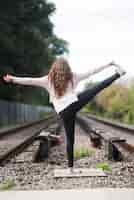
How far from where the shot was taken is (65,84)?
536 centimetres

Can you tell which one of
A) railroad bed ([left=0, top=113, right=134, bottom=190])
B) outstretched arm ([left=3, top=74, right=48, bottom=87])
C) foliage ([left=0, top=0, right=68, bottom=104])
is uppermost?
foliage ([left=0, top=0, right=68, bottom=104])

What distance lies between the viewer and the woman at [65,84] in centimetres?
532

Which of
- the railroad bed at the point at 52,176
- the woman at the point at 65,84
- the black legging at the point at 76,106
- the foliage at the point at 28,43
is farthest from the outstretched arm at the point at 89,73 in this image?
the foliage at the point at 28,43

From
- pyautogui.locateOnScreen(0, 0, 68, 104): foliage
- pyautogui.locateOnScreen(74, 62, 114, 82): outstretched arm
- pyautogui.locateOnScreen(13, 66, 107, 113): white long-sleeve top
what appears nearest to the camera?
pyautogui.locateOnScreen(74, 62, 114, 82): outstretched arm

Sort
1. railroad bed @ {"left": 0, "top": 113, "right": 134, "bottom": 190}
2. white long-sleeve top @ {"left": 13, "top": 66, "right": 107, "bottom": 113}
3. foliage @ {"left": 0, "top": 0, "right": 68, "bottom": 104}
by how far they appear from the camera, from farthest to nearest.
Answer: foliage @ {"left": 0, "top": 0, "right": 68, "bottom": 104} < railroad bed @ {"left": 0, "top": 113, "right": 134, "bottom": 190} < white long-sleeve top @ {"left": 13, "top": 66, "right": 107, "bottom": 113}

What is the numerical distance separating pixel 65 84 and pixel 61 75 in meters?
0.10

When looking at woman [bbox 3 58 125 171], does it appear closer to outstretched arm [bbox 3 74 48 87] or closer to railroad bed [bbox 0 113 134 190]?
outstretched arm [bbox 3 74 48 87]

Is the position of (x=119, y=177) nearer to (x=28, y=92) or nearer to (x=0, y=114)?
(x=28, y=92)

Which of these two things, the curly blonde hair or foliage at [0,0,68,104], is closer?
the curly blonde hair

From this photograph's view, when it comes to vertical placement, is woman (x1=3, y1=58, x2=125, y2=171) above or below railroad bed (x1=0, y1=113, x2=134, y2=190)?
above

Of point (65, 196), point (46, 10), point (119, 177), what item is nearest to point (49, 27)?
point (46, 10)

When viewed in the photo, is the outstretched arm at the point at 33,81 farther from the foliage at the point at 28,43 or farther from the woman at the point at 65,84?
the foliage at the point at 28,43

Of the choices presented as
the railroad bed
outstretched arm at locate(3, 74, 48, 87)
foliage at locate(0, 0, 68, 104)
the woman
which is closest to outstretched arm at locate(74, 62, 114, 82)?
the woman

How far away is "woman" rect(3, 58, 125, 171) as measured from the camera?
17.5 ft
